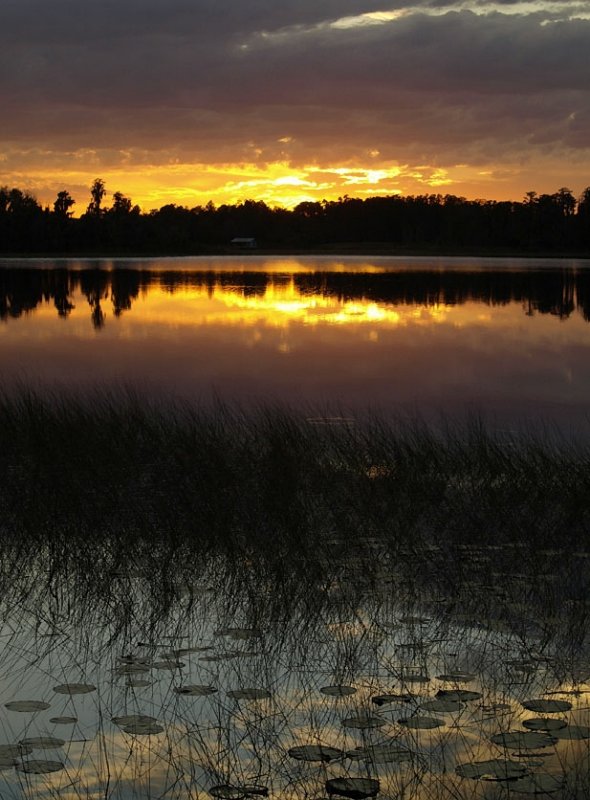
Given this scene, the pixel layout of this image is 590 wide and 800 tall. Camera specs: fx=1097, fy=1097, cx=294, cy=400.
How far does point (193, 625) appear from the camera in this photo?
8.02 meters

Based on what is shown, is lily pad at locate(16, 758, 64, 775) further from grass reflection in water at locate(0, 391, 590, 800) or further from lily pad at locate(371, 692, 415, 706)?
lily pad at locate(371, 692, 415, 706)

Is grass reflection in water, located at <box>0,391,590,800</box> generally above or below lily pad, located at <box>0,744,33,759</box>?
below

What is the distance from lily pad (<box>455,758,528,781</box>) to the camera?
542 centimetres

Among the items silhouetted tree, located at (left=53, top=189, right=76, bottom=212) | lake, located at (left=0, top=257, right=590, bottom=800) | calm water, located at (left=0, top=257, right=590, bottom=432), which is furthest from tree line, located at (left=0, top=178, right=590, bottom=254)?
lake, located at (left=0, top=257, right=590, bottom=800)

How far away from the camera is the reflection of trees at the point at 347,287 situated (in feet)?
179

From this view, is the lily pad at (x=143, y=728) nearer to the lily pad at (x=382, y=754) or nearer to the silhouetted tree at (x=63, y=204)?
the lily pad at (x=382, y=754)

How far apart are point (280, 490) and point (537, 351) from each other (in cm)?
2455

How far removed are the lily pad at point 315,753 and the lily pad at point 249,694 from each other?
Answer: 2.53 feet

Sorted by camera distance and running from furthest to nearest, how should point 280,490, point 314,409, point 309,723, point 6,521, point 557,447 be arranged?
point 314,409 < point 557,447 < point 280,490 < point 6,521 < point 309,723

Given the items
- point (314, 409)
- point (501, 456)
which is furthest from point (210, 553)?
point (314, 409)

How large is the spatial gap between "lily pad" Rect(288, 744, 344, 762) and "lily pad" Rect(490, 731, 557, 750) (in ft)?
2.84

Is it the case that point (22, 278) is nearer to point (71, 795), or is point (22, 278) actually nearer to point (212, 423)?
point (212, 423)

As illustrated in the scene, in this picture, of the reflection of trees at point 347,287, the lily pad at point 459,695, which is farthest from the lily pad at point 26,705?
the reflection of trees at point 347,287

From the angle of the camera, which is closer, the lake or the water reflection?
the water reflection
